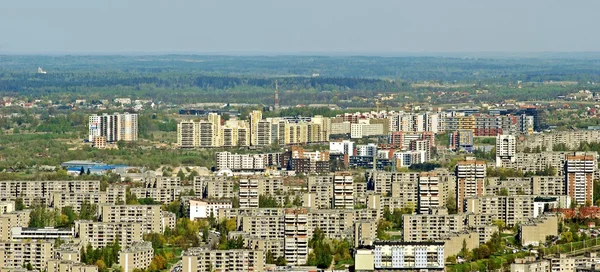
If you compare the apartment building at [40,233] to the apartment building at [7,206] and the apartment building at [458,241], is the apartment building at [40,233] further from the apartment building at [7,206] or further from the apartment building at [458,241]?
the apartment building at [458,241]

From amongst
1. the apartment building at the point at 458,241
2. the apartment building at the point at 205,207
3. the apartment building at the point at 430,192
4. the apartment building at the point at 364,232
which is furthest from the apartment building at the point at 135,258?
the apartment building at the point at 430,192

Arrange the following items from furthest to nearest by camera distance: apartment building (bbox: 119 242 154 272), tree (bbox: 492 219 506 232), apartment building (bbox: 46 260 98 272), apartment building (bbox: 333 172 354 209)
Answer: apartment building (bbox: 333 172 354 209) → tree (bbox: 492 219 506 232) → apartment building (bbox: 119 242 154 272) → apartment building (bbox: 46 260 98 272)

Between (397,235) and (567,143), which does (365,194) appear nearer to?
(397,235)

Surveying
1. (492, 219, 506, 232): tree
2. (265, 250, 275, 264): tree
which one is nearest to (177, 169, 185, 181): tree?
(492, 219, 506, 232): tree

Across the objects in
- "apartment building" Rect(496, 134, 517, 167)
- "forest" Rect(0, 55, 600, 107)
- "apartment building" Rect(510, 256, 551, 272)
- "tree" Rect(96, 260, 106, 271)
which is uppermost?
"apartment building" Rect(496, 134, 517, 167)

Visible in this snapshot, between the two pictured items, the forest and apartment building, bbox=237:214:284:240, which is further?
the forest

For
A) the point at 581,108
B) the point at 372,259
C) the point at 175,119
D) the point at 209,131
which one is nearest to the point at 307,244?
the point at 372,259

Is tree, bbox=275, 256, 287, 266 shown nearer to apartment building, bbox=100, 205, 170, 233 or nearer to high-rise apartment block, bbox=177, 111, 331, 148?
apartment building, bbox=100, 205, 170, 233
